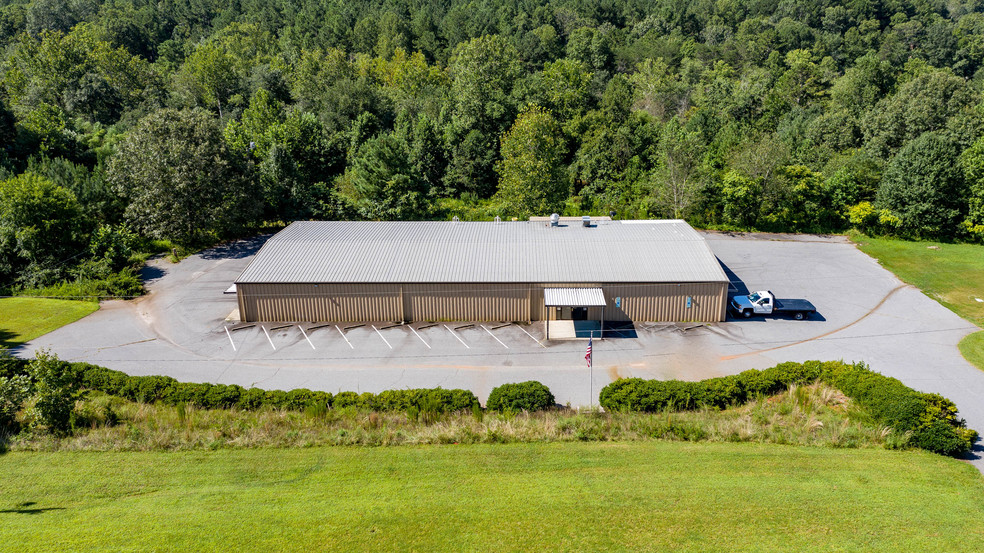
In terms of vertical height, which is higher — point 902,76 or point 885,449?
point 902,76

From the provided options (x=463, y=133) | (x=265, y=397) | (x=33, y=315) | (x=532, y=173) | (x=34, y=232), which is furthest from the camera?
(x=463, y=133)

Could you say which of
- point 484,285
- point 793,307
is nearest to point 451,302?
point 484,285

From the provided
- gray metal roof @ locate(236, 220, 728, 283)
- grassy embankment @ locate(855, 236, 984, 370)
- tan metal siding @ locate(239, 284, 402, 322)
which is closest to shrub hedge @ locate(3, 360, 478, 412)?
tan metal siding @ locate(239, 284, 402, 322)

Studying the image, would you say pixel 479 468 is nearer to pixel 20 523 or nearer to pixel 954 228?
pixel 20 523

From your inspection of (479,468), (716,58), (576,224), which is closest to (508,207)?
(576,224)

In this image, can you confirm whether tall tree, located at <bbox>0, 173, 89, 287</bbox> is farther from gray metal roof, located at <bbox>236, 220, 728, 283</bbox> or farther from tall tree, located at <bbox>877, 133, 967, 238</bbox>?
tall tree, located at <bbox>877, 133, 967, 238</bbox>

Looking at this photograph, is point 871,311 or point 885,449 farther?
point 871,311

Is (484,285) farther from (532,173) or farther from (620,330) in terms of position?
(532,173)
